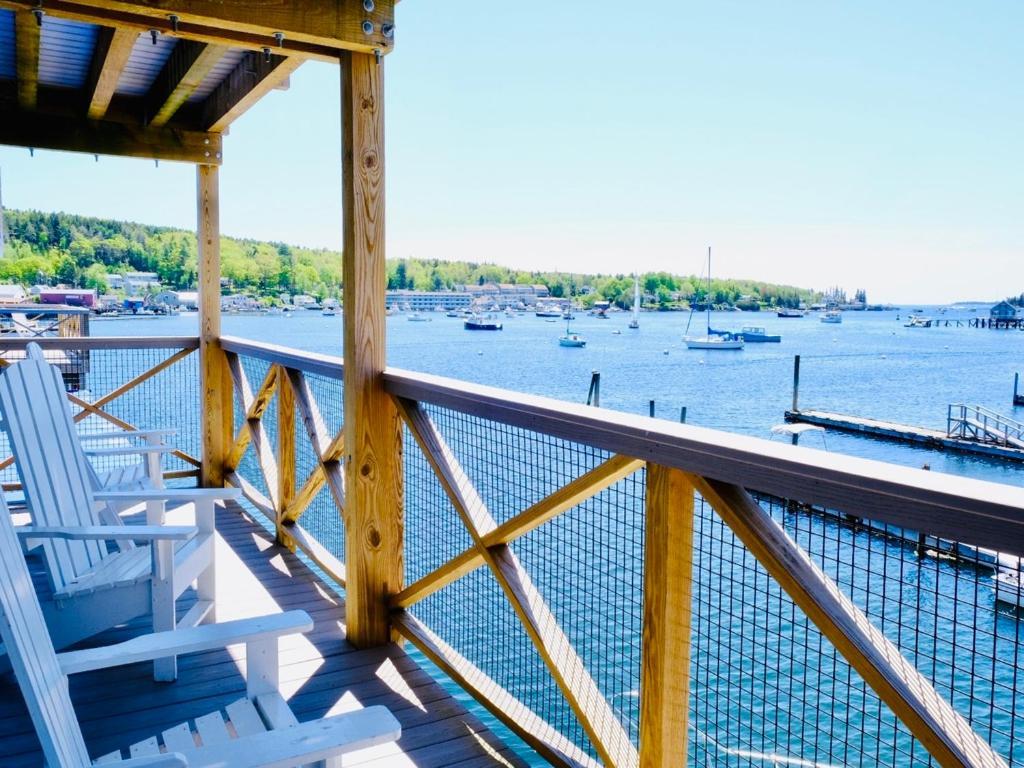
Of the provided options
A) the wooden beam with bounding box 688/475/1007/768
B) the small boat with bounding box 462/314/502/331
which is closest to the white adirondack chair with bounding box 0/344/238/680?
the wooden beam with bounding box 688/475/1007/768

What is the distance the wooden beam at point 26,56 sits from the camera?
298 cm

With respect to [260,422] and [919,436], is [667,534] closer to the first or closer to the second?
[260,422]

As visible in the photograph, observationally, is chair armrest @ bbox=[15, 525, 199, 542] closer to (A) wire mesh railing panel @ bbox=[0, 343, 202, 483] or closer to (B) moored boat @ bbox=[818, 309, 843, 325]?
(A) wire mesh railing panel @ bbox=[0, 343, 202, 483]

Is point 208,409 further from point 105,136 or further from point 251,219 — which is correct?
point 251,219

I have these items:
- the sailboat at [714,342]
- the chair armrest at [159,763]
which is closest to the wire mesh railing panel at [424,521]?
the chair armrest at [159,763]

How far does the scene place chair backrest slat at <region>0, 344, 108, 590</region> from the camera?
2656mm

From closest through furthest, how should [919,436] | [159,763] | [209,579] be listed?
[159,763] → [209,579] → [919,436]

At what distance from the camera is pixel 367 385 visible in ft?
9.49

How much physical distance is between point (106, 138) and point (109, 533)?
9.97 feet

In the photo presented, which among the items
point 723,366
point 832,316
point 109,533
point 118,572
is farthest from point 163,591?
point 832,316

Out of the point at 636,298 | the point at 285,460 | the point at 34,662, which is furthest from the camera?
the point at 636,298

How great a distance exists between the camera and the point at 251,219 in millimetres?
54781

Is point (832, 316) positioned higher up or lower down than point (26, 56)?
lower down

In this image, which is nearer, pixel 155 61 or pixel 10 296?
pixel 155 61
